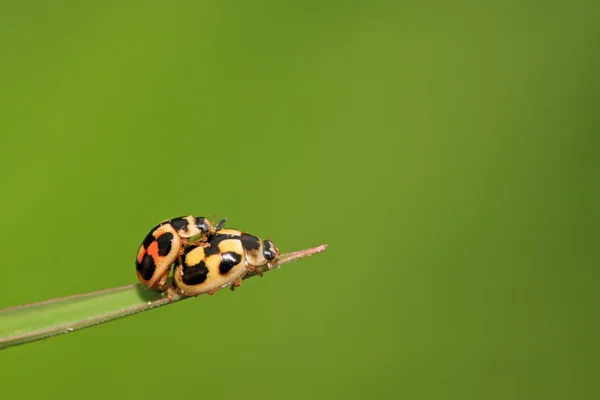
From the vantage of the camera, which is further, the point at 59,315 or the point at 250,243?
the point at 250,243

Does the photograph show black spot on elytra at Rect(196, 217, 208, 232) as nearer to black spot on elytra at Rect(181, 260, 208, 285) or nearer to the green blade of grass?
black spot on elytra at Rect(181, 260, 208, 285)

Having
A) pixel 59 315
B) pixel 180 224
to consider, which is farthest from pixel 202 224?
pixel 59 315

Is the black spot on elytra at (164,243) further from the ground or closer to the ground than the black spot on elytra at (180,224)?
closer to the ground

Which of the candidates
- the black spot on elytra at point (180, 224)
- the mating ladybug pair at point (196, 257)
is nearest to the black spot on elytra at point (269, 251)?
the mating ladybug pair at point (196, 257)

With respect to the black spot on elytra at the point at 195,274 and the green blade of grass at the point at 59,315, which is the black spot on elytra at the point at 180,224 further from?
the green blade of grass at the point at 59,315

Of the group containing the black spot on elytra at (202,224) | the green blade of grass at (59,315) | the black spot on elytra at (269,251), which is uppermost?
the black spot on elytra at (202,224)

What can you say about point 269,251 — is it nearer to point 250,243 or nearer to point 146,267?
point 250,243

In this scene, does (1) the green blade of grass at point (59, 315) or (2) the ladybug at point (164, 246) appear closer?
(1) the green blade of grass at point (59, 315)

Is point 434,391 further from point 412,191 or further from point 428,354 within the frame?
point 412,191
